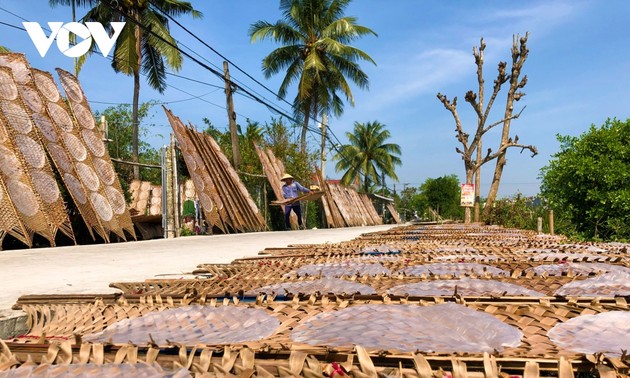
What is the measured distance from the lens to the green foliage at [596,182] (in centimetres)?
793

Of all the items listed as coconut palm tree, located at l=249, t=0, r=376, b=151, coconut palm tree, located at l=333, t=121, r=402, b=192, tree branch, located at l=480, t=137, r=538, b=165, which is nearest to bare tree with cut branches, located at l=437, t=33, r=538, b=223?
tree branch, located at l=480, t=137, r=538, b=165

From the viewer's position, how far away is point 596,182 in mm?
8375

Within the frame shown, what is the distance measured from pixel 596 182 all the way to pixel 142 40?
1771 centimetres

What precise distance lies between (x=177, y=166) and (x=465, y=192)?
8.73m

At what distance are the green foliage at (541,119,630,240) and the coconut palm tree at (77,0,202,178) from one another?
1315cm

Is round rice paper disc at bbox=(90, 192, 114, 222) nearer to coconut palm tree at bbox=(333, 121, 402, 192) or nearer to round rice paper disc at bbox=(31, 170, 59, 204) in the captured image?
round rice paper disc at bbox=(31, 170, 59, 204)

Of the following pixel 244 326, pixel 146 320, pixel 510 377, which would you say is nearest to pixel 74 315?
pixel 146 320

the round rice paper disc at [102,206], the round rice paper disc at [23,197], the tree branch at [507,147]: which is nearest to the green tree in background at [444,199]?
the tree branch at [507,147]

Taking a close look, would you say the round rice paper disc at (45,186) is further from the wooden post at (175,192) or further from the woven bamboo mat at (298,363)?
the woven bamboo mat at (298,363)

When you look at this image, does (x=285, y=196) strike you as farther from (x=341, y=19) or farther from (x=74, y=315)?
(x=341, y=19)

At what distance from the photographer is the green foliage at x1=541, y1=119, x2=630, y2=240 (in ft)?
26.0

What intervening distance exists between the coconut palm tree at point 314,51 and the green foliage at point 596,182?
48.4 feet

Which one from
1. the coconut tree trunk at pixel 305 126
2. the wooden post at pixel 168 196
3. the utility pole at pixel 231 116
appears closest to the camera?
the wooden post at pixel 168 196

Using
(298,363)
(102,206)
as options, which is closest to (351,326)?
(298,363)
